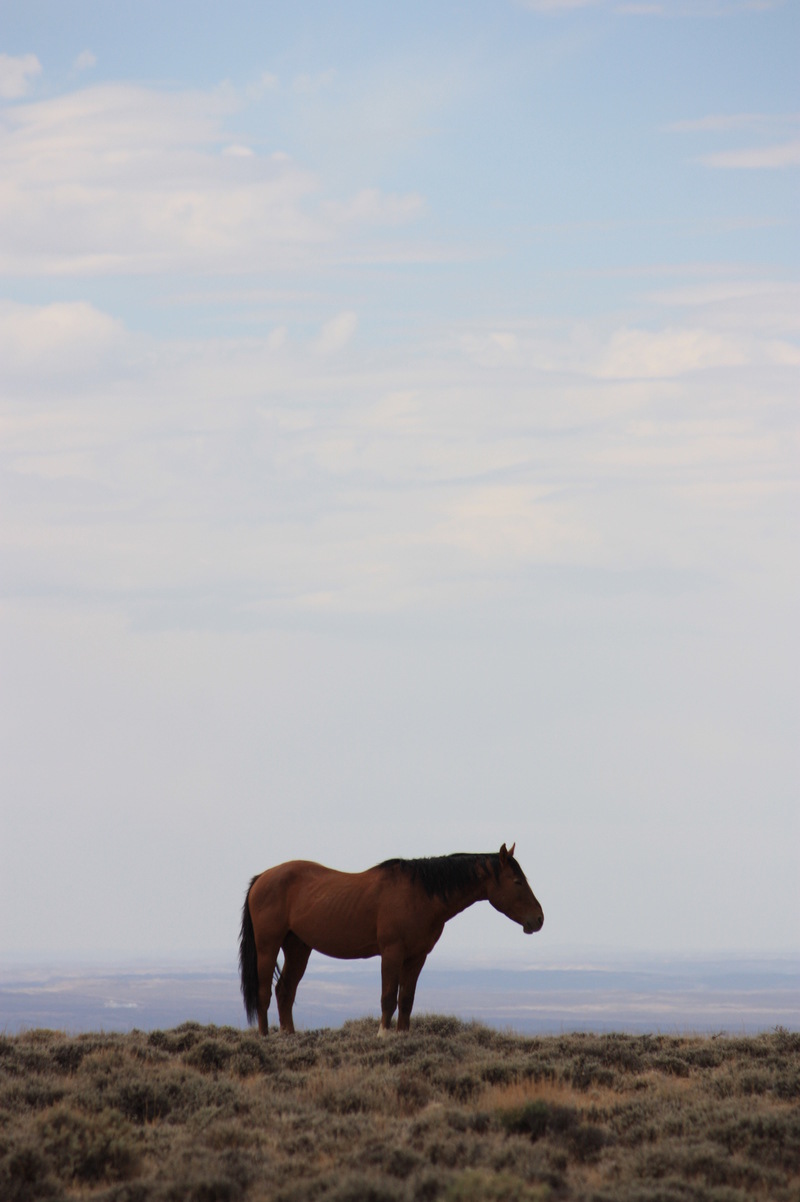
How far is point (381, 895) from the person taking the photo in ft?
51.9

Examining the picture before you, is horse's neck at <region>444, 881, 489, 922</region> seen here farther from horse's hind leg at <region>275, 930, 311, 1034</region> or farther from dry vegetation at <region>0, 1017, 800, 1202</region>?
horse's hind leg at <region>275, 930, 311, 1034</region>

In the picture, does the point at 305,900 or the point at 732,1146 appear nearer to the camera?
the point at 732,1146

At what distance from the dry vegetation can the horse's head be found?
150cm

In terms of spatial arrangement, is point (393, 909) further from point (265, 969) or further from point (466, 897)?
point (265, 969)

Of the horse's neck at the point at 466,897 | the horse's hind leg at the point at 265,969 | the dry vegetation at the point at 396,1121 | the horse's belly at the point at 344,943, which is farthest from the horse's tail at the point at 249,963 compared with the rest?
the horse's neck at the point at 466,897

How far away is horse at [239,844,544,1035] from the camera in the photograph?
15.6 metres

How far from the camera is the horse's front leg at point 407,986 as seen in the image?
1572 cm

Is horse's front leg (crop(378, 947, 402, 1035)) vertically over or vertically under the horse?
under

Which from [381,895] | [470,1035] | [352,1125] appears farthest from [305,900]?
[352,1125]

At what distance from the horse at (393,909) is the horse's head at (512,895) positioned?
0.01 metres

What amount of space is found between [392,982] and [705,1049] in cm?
356

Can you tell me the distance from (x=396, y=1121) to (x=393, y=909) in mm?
4535

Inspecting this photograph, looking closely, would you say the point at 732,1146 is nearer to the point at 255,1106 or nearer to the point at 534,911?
the point at 255,1106

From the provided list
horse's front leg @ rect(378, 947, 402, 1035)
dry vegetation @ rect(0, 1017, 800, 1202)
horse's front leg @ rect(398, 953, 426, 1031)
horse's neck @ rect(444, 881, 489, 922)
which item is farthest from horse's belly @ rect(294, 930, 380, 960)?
dry vegetation @ rect(0, 1017, 800, 1202)
